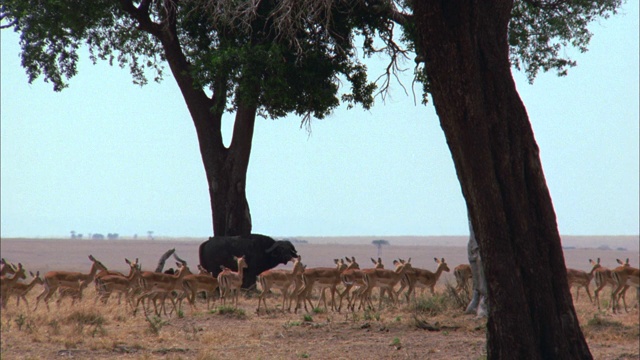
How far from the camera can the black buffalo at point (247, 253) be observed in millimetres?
23062

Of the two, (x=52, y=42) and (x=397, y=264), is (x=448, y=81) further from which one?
(x=52, y=42)

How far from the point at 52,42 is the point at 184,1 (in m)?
4.35

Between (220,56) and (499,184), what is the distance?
11.5 m

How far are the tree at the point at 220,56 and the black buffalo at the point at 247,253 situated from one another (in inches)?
28.4

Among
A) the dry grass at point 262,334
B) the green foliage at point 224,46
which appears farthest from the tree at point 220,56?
the dry grass at point 262,334

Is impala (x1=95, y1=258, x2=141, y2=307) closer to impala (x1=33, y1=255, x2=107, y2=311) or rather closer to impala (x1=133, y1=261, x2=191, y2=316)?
impala (x1=133, y1=261, x2=191, y2=316)

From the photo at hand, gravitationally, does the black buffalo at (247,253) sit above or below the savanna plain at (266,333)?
above

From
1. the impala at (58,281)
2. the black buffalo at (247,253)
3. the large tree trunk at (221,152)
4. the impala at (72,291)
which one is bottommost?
Result: the impala at (72,291)

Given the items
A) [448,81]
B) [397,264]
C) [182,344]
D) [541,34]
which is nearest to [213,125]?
[397,264]

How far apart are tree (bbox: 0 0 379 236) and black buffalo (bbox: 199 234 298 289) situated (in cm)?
72

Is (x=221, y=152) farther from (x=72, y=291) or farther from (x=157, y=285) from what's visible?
(x=157, y=285)

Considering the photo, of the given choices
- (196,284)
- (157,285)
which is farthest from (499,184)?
(196,284)

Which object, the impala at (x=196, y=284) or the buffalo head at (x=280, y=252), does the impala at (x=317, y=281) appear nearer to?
the impala at (x=196, y=284)

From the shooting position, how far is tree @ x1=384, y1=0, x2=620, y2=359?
368 inches
